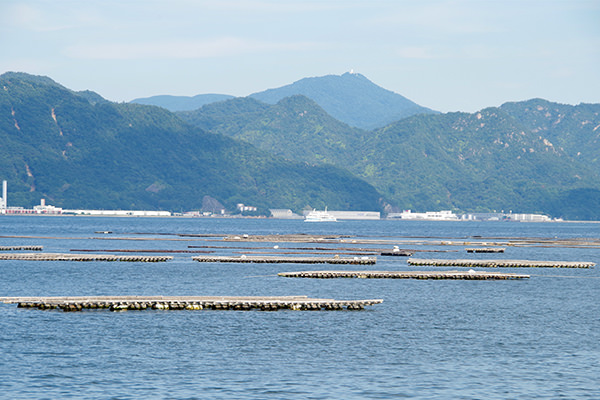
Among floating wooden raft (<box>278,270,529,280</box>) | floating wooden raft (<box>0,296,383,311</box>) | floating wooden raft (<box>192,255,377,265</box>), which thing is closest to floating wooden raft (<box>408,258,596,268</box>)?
floating wooden raft (<box>192,255,377,265</box>)

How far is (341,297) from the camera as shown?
2911 inches

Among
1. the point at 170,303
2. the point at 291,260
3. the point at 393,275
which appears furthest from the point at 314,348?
the point at 291,260

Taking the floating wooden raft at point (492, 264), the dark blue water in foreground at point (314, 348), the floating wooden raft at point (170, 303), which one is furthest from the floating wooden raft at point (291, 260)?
the floating wooden raft at point (170, 303)

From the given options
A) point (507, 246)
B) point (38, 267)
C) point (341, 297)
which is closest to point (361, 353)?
point (341, 297)

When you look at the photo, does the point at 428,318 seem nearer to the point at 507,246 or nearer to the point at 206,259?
the point at 206,259

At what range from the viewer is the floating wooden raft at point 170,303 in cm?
6275

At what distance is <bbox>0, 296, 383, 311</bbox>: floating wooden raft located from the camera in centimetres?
6275

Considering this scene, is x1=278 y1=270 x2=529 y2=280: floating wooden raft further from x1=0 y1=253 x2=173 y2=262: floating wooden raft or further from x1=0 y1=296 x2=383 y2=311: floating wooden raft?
x1=0 y1=253 x2=173 y2=262: floating wooden raft

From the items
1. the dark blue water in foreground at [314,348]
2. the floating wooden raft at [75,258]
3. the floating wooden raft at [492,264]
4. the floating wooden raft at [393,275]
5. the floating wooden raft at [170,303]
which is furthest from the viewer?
the floating wooden raft at [75,258]

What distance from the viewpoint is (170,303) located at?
6388 cm

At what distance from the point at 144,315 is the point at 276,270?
4278 cm

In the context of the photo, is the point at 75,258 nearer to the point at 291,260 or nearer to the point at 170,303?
the point at 291,260

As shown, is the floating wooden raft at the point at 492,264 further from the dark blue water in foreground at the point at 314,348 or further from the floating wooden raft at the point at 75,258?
the floating wooden raft at the point at 75,258

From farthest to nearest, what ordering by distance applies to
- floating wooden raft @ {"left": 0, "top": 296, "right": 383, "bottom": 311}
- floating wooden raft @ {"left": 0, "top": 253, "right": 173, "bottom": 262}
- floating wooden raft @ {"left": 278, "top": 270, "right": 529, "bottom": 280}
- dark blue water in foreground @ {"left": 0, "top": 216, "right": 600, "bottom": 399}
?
floating wooden raft @ {"left": 0, "top": 253, "right": 173, "bottom": 262} < floating wooden raft @ {"left": 278, "top": 270, "right": 529, "bottom": 280} < floating wooden raft @ {"left": 0, "top": 296, "right": 383, "bottom": 311} < dark blue water in foreground @ {"left": 0, "top": 216, "right": 600, "bottom": 399}
